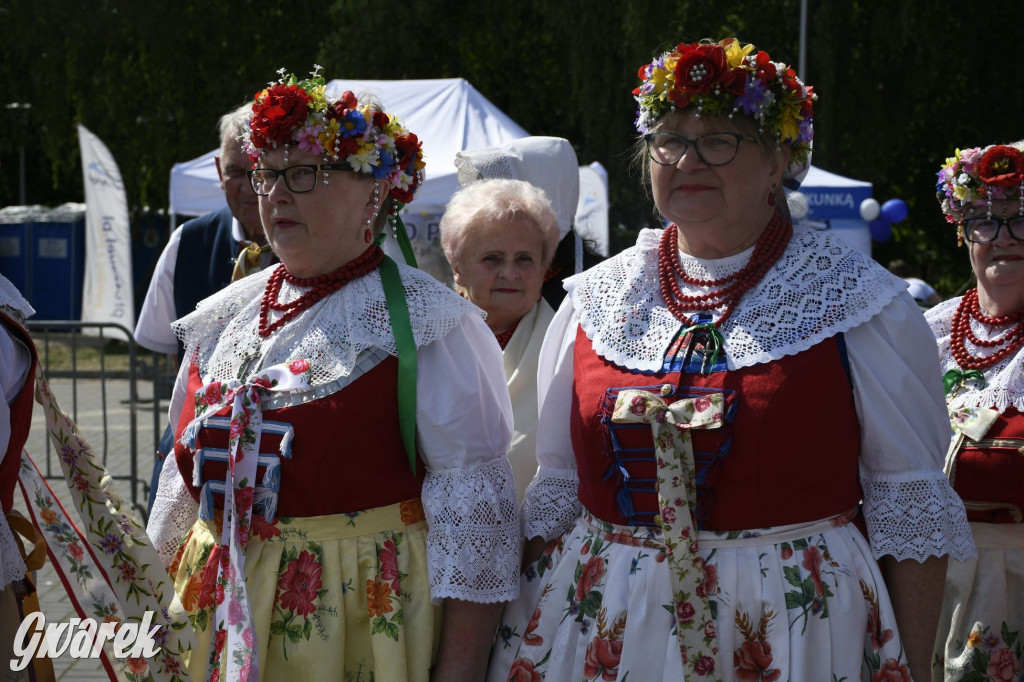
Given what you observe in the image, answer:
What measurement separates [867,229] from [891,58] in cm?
500

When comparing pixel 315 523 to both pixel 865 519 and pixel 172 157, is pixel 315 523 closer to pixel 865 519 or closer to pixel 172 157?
pixel 865 519

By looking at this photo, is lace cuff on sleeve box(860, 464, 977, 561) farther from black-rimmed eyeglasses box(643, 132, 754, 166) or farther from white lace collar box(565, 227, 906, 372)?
black-rimmed eyeglasses box(643, 132, 754, 166)

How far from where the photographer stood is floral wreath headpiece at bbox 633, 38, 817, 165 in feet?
7.70

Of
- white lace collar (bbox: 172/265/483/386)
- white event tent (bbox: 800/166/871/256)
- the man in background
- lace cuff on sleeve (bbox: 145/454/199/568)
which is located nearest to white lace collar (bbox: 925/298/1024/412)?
white lace collar (bbox: 172/265/483/386)

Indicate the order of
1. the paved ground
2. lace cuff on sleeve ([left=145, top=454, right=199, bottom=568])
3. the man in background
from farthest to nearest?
the paved ground → the man in background → lace cuff on sleeve ([left=145, top=454, right=199, bottom=568])

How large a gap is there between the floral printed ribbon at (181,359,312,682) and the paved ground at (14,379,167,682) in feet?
8.72

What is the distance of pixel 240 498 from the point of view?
246 cm

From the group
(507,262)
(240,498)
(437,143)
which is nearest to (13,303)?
(240,498)

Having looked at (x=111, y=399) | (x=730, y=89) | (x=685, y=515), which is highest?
(x=730, y=89)

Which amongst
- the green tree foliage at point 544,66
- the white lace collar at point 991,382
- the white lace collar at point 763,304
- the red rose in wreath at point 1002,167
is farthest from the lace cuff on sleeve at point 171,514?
the green tree foliage at point 544,66

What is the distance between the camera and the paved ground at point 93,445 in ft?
16.4

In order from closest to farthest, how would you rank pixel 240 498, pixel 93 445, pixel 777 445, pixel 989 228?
pixel 777 445, pixel 240 498, pixel 989 228, pixel 93 445

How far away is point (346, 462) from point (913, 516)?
1.18m

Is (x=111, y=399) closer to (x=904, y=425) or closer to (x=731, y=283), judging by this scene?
(x=731, y=283)
